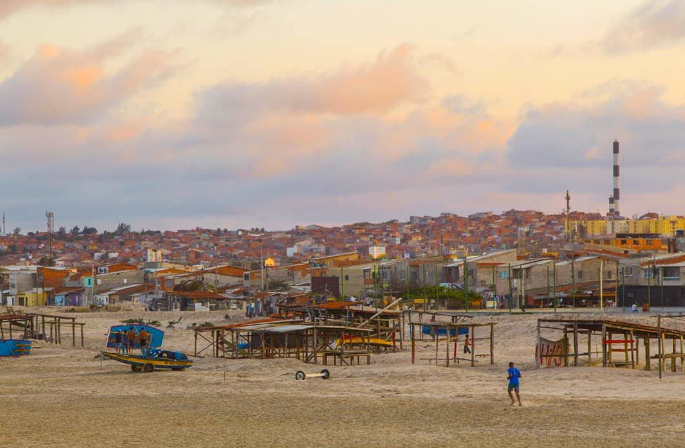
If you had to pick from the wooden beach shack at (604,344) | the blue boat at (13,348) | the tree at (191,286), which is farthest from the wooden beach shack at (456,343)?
the tree at (191,286)

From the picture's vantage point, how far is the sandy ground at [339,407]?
25.2 metres

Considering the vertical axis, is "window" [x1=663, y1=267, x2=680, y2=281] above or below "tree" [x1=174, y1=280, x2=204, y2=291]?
above

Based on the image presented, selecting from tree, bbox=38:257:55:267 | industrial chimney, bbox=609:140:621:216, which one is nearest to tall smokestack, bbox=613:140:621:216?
industrial chimney, bbox=609:140:621:216

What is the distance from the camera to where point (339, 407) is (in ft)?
102

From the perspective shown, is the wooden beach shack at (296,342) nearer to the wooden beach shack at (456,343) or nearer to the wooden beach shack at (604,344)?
the wooden beach shack at (456,343)

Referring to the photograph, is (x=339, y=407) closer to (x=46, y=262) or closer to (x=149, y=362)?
(x=149, y=362)

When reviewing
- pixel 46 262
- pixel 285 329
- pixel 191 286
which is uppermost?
pixel 46 262

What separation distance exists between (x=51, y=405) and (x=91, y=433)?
23.2 feet

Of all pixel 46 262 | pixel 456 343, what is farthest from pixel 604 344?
pixel 46 262

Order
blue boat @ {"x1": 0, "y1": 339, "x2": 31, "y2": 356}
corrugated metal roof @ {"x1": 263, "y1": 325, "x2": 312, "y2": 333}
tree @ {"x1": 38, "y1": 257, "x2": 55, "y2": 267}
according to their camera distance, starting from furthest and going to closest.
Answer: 1. tree @ {"x1": 38, "y1": 257, "x2": 55, "y2": 267}
2. blue boat @ {"x1": 0, "y1": 339, "x2": 31, "y2": 356}
3. corrugated metal roof @ {"x1": 263, "y1": 325, "x2": 312, "y2": 333}

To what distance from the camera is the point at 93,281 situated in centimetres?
11669

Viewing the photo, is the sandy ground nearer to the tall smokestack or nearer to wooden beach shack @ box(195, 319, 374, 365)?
wooden beach shack @ box(195, 319, 374, 365)

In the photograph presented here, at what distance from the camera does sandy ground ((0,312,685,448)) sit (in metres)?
25.2

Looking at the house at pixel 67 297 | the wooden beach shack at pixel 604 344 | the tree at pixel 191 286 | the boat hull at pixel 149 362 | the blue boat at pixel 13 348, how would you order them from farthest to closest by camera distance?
1. the house at pixel 67 297
2. the tree at pixel 191 286
3. the blue boat at pixel 13 348
4. the boat hull at pixel 149 362
5. the wooden beach shack at pixel 604 344
